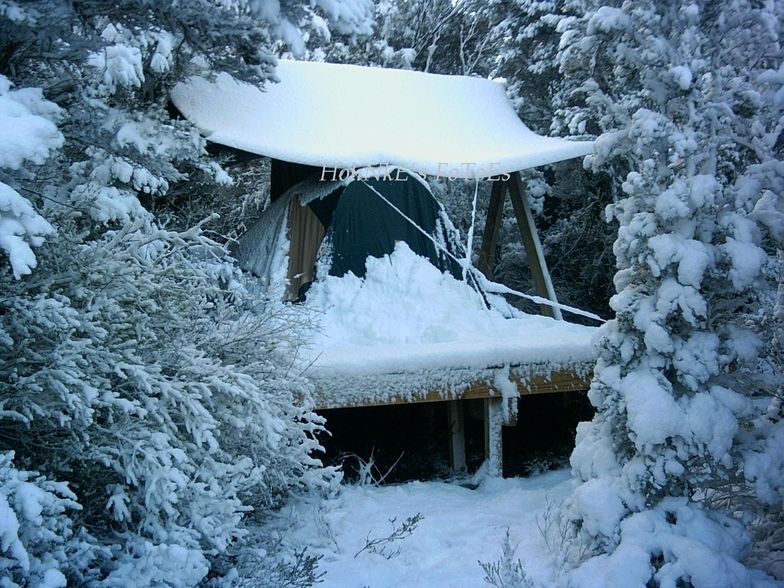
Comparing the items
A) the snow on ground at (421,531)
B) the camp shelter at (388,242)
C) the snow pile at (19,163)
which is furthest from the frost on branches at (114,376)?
the camp shelter at (388,242)

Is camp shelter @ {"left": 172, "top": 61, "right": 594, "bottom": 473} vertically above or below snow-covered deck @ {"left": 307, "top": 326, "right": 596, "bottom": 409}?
above

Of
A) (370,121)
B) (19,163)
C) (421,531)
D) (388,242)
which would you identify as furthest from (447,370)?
(19,163)

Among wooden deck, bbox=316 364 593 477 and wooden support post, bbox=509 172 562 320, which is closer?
wooden deck, bbox=316 364 593 477

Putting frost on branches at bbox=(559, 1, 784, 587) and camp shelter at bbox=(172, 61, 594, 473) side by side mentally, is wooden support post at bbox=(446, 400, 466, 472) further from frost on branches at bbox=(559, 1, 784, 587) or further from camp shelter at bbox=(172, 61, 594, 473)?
frost on branches at bbox=(559, 1, 784, 587)

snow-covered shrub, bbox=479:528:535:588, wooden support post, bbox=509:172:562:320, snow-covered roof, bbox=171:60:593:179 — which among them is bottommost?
snow-covered shrub, bbox=479:528:535:588

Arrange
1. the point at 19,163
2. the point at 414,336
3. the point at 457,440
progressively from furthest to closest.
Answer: the point at 457,440 < the point at 414,336 < the point at 19,163

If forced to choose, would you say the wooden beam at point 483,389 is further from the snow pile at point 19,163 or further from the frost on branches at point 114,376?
the snow pile at point 19,163

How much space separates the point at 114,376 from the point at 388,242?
419 centimetres

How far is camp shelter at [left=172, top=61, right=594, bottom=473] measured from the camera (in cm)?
605

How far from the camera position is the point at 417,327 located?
265 inches

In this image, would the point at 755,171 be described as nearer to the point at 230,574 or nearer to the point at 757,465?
the point at 757,465

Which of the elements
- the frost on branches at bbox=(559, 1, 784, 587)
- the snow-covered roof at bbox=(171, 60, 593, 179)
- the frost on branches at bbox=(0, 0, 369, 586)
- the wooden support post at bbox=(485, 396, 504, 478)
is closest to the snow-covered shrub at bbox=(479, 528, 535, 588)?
the frost on branches at bbox=(559, 1, 784, 587)

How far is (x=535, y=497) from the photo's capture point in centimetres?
561

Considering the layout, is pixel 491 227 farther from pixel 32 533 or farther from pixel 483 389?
pixel 32 533
